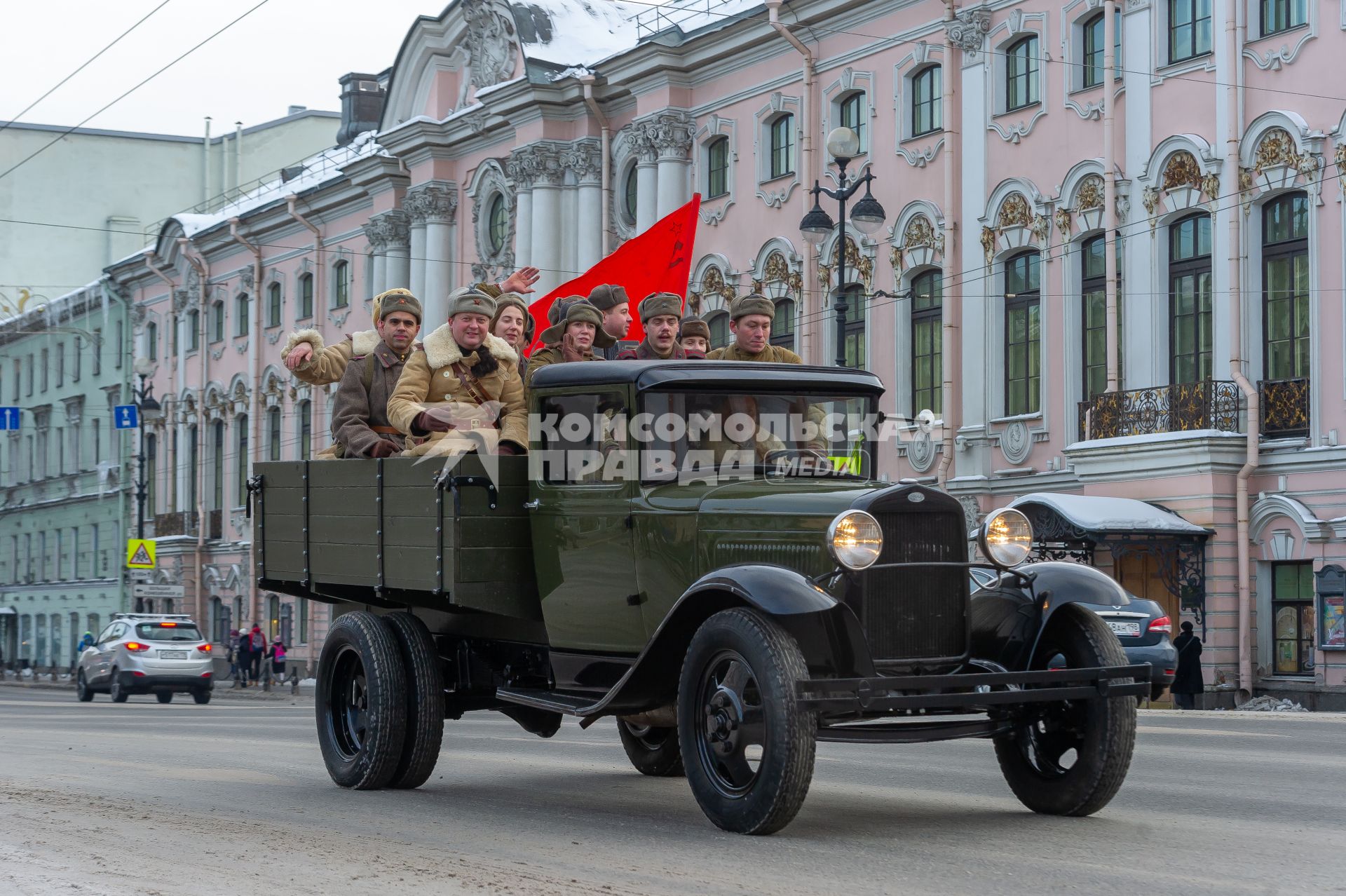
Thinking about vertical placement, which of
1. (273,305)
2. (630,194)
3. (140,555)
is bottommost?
(140,555)

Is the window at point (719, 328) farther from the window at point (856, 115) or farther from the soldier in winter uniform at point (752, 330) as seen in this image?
the soldier in winter uniform at point (752, 330)

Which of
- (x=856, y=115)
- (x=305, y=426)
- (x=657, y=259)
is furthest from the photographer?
(x=305, y=426)

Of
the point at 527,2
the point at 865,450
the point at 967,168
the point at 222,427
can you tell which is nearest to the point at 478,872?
the point at 865,450

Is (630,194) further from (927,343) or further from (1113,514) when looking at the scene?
(1113,514)

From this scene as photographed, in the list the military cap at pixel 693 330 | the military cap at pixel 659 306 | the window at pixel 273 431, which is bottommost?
the military cap at pixel 693 330

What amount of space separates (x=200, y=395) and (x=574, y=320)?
46094 millimetres

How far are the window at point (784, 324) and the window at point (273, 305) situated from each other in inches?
805

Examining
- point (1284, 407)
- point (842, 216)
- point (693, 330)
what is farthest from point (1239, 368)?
point (693, 330)

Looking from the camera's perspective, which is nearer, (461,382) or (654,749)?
(461,382)

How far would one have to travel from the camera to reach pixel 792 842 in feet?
24.5

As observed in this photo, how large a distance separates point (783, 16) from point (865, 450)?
24.7 meters

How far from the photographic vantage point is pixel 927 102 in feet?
100

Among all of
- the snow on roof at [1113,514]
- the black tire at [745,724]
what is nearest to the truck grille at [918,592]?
the black tire at [745,724]

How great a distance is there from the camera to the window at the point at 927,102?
30297 mm
